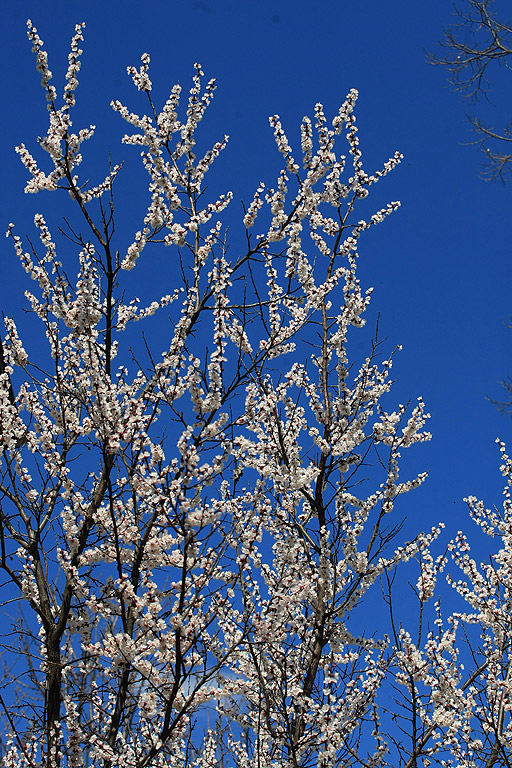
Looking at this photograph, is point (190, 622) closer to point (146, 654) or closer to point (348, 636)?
point (146, 654)

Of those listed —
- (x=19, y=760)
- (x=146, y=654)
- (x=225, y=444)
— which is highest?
(x=225, y=444)

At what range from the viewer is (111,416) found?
13.3 ft

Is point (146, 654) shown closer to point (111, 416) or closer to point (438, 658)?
point (111, 416)

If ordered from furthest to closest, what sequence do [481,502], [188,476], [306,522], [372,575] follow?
1. [481,502]
2. [306,522]
3. [372,575]
4. [188,476]

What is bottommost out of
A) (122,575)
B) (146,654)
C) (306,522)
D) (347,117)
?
(146,654)

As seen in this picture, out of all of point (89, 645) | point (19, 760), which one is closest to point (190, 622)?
point (89, 645)

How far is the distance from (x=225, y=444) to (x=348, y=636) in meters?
2.47

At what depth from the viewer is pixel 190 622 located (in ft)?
12.2

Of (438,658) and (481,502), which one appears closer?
(438,658)

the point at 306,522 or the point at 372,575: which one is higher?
the point at 306,522

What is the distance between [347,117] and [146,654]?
194 inches

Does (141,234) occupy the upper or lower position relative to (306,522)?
upper

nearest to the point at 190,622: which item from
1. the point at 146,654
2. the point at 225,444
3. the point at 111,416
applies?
the point at 146,654

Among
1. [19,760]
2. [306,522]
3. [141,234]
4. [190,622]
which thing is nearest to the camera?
[190,622]
